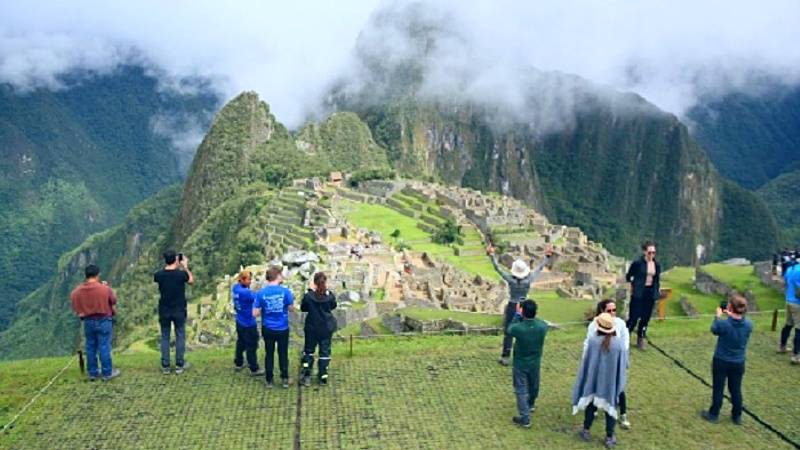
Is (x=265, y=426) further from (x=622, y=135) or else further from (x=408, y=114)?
(x=622, y=135)

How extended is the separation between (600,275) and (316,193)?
2514 cm

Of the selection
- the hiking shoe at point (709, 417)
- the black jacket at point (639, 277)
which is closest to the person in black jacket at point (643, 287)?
the black jacket at point (639, 277)

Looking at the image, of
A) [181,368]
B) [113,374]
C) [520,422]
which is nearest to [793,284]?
[520,422]

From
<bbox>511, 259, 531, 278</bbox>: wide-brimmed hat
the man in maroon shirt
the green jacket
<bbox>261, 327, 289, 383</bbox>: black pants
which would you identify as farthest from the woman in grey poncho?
the man in maroon shirt

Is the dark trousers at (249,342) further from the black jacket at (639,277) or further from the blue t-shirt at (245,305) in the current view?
the black jacket at (639,277)

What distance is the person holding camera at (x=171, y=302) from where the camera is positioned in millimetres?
8766

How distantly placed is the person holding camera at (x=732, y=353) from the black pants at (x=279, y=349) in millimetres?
4479

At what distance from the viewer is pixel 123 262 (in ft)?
280

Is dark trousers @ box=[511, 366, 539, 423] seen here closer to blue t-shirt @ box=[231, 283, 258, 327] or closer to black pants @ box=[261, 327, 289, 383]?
black pants @ box=[261, 327, 289, 383]

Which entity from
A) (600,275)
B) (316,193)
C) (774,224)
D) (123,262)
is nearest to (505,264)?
(600,275)

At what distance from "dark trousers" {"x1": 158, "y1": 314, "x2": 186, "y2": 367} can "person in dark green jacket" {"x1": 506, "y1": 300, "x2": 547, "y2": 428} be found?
393 centimetres

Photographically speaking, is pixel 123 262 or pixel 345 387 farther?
pixel 123 262

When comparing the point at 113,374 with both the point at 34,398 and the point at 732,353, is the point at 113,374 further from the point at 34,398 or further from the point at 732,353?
the point at 732,353

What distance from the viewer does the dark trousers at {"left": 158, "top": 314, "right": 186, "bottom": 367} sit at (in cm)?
880
